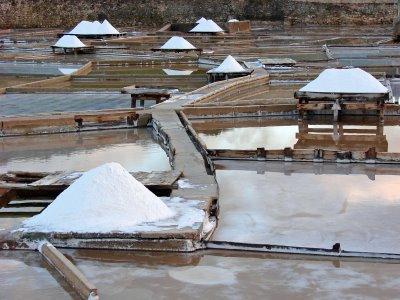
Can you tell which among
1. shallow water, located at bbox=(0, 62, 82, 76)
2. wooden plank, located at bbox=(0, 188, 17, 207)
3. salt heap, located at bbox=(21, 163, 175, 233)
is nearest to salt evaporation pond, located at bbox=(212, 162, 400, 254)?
salt heap, located at bbox=(21, 163, 175, 233)

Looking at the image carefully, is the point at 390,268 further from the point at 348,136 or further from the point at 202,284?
the point at 348,136

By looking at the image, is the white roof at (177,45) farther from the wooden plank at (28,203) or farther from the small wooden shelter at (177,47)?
the wooden plank at (28,203)

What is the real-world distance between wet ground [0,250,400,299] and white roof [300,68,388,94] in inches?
281

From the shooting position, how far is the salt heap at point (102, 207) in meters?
6.78

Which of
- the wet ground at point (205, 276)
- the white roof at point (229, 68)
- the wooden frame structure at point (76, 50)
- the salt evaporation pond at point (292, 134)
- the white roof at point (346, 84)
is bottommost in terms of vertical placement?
the salt evaporation pond at point (292, 134)

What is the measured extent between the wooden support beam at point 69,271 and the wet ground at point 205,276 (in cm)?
9

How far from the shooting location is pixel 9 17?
136 feet

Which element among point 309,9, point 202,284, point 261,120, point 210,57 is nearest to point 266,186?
point 202,284

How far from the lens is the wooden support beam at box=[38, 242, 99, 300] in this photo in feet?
18.2

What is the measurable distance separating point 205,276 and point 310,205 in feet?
7.20

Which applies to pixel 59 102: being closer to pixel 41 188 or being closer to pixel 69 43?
pixel 41 188

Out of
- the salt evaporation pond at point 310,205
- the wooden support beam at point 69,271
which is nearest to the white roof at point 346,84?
the salt evaporation pond at point 310,205

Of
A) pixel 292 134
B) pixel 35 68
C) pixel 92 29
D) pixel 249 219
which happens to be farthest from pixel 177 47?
pixel 249 219

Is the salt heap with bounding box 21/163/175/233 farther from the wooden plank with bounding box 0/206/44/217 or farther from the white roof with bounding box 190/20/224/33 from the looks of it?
the white roof with bounding box 190/20/224/33
